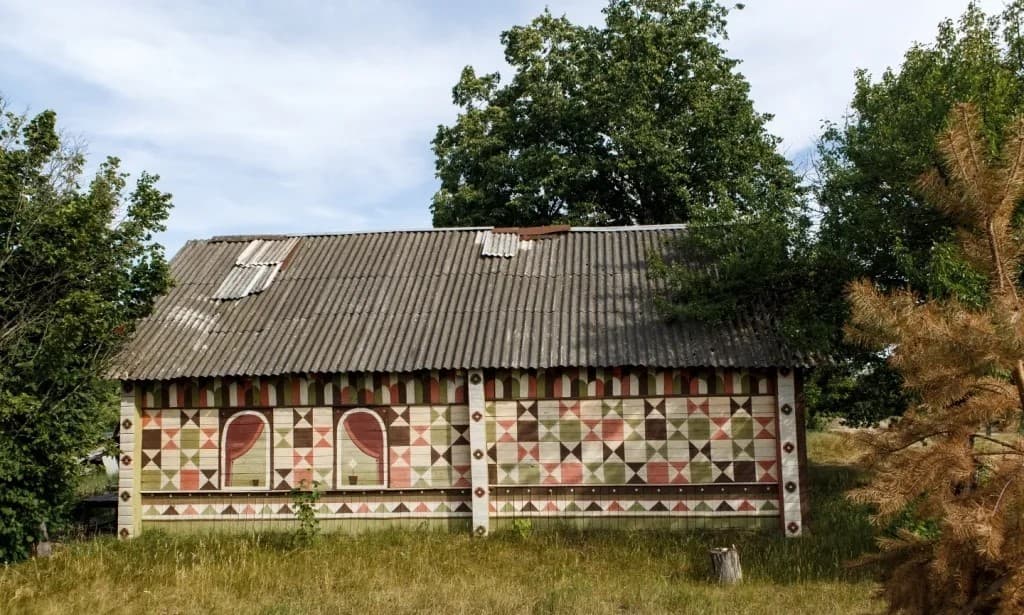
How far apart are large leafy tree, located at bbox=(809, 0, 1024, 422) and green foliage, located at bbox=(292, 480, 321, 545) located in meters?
7.61

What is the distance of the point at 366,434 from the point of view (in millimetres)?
11883

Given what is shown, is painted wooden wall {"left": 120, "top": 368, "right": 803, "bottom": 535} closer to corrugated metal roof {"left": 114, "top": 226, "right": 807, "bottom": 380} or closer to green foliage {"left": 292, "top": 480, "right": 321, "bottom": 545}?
green foliage {"left": 292, "top": 480, "right": 321, "bottom": 545}

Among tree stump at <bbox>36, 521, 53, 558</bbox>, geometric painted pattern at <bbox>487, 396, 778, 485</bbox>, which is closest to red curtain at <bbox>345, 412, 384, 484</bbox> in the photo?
geometric painted pattern at <bbox>487, 396, 778, 485</bbox>

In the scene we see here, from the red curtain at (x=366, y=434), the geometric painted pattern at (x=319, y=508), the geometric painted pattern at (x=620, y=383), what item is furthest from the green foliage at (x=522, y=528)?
the red curtain at (x=366, y=434)

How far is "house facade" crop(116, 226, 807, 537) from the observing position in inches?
446

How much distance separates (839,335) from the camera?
11375mm

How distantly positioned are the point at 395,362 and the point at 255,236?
19.6ft

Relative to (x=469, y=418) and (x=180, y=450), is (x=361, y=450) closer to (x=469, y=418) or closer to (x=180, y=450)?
(x=469, y=418)

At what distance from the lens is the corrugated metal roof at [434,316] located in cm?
1144

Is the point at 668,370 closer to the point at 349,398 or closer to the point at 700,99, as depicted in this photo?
the point at 349,398

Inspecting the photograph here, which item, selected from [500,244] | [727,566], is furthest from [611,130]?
[727,566]

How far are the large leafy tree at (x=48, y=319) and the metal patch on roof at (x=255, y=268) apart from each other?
8.76ft

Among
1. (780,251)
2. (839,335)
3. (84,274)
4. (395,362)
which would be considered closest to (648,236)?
(780,251)

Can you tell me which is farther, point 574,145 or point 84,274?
point 574,145
